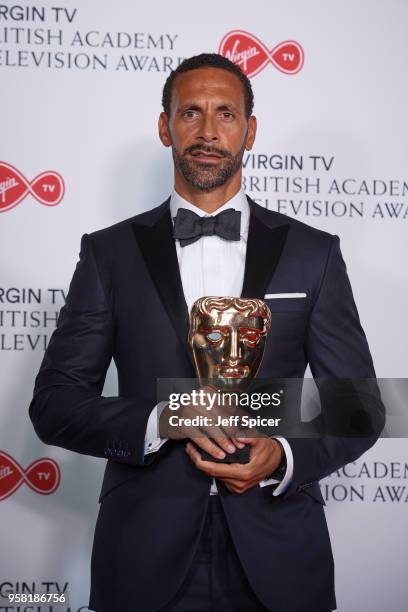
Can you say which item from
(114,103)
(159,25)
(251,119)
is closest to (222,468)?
(251,119)

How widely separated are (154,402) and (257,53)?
5.39 feet

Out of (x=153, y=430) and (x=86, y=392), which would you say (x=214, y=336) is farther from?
(x=86, y=392)

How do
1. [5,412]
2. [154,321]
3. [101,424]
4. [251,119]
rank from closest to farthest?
1. [101,424]
2. [154,321]
3. [251,119]
4. [5,412]

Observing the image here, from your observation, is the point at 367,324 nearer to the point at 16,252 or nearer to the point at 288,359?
the point at 288,359

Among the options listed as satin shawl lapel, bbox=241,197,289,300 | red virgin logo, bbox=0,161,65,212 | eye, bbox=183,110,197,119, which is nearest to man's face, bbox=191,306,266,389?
satin shawl lapel, bbox=241,197,289,300

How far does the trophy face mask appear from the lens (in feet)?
5.04

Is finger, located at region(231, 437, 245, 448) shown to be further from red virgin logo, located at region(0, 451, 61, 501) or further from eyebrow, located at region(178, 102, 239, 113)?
red virgin logo, located at region(0, 451, 61, 501)

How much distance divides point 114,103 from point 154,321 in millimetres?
1282

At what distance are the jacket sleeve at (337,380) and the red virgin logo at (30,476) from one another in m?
1.30

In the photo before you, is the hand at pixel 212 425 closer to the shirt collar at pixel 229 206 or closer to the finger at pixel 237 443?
the finger at pixel 237 443

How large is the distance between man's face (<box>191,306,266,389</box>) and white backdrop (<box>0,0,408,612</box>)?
1.26 metres

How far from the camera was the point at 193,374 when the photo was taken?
176 centimetres

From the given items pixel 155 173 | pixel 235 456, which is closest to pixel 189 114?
pixel 155 173

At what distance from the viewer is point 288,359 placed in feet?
6.00
